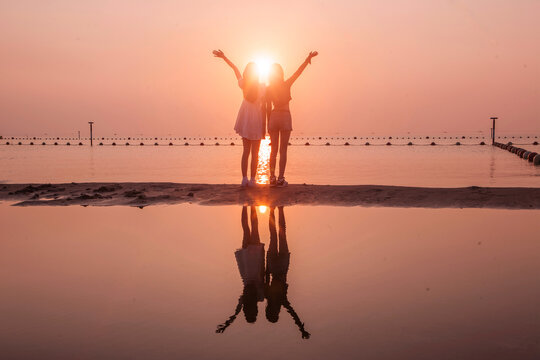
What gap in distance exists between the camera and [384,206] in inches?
396

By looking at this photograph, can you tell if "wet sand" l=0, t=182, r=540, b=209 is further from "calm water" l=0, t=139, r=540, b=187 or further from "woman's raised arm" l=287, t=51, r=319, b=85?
"calm water" l=0, t=139, r=540, b=187

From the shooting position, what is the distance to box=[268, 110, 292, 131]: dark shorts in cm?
1237

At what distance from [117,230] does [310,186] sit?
5572mm

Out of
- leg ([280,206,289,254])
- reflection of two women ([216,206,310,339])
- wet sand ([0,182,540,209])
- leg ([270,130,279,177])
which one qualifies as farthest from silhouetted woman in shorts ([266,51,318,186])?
reflection of two women ([216,206,310,339])

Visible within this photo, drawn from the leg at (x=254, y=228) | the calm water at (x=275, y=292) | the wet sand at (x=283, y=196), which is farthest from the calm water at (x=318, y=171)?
the calm water at (x=275, y=292)

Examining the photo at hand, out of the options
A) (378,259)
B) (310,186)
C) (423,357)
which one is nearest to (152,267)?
(378,259)

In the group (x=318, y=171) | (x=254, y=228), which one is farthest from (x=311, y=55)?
(x=318, y=171)

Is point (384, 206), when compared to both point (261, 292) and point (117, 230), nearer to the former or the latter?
point (117, 230)

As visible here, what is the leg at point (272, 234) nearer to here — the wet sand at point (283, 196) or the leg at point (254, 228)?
the leg at point (254, 228)

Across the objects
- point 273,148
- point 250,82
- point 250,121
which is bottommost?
point 273,148

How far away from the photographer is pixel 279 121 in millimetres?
12367

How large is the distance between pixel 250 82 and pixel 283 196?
8.53 ft

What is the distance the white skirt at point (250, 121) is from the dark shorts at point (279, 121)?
236 mm

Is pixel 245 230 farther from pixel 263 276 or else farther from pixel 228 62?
pixel 228 62
